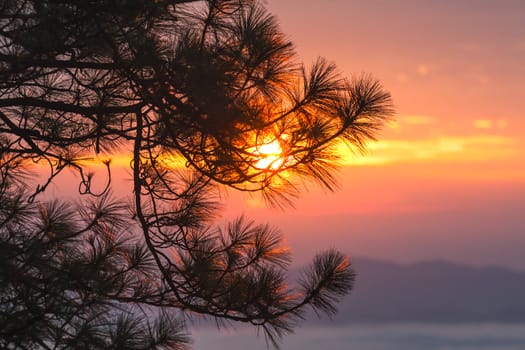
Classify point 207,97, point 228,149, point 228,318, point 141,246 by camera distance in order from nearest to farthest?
point 207,97
point 228,149
point 228,318
point 141,246

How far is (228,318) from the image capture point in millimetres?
3227

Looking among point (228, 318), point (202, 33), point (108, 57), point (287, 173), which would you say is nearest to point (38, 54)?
point (108, 57)

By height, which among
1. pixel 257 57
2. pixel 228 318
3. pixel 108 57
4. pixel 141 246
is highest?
pixel 108 57

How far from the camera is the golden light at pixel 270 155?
10.1 ft

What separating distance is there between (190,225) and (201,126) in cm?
79

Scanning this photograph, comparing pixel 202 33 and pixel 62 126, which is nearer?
pixel 202 33

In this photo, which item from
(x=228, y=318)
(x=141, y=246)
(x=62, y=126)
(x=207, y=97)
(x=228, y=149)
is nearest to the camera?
(x=207, y=97)

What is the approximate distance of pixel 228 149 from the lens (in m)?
2.98

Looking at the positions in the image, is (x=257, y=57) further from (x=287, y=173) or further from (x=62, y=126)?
(x=62, y=126)

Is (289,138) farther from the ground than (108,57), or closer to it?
closer to it

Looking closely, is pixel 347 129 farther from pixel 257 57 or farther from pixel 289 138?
pixel 257 57

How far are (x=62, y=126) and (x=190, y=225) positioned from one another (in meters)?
0.73

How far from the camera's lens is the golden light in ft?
10.1

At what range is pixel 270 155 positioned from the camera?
3.09m
